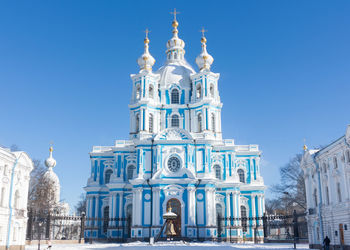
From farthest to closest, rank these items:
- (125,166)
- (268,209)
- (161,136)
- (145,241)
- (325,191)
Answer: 1. (268,209)
2. (125,166)
3. (161,136)
4. (145,241)
5. (325,191)

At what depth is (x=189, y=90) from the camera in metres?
47.4

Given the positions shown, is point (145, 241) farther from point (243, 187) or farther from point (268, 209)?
point (268, 209)

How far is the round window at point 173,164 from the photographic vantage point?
128ft

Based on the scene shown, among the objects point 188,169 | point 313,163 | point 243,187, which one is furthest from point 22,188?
point 243,187

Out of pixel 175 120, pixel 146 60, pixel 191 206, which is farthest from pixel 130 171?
pixel 146 60

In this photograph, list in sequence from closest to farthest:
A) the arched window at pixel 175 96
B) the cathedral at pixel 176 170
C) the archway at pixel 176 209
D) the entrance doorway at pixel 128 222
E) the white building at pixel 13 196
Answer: the white building at pixel 13 196 < the archway at pixel 176 209 < the cathedral at pixel 176 170 < the entrance doorway at pixel 128 222 < the arched window at pixel 175 96

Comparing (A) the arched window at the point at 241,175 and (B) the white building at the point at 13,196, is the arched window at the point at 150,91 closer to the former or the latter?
(A) the arched window at the point at 241,175

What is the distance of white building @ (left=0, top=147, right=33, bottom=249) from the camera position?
2420cm

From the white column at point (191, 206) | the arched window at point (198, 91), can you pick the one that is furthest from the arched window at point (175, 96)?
the white column at point (191, 206)

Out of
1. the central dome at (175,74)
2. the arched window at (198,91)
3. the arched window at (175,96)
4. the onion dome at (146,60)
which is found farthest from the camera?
the onion dome at (146,60)

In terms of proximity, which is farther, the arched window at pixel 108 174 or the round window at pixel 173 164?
the arched window at pixel 108 174

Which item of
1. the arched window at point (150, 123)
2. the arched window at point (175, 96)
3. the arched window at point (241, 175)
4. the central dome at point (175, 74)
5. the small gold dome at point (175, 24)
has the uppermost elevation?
the small gold dome at point (175, 24)

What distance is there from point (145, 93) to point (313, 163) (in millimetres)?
23106

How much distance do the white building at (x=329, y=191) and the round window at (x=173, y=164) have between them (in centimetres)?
1350
